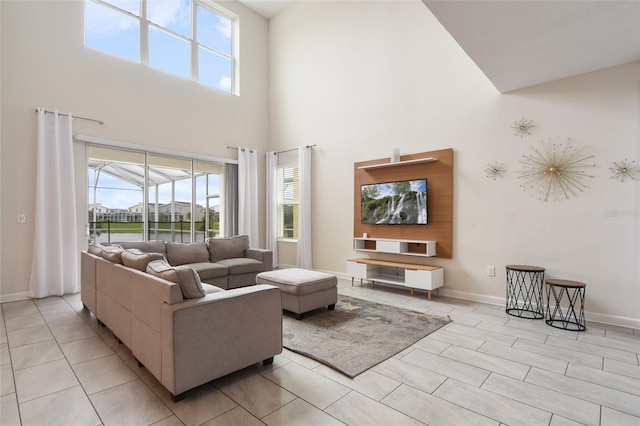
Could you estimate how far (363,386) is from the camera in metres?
2.20

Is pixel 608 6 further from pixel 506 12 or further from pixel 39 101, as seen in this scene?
pixel 39 101

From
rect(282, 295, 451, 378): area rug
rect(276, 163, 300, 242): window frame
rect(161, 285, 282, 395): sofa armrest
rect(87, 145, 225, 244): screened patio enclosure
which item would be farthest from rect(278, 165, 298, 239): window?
rect(161, 285, 282, 395): sofa armrest

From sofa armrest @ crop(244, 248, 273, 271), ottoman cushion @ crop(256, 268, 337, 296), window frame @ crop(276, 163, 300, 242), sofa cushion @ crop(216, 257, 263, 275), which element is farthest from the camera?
window frame @ crop(276, 163, 300, 242)

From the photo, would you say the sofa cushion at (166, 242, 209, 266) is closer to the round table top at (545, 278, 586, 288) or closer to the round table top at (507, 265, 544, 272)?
the round table top at (507, 265, 544, 272)

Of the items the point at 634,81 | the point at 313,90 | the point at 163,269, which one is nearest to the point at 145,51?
the point at 313,90

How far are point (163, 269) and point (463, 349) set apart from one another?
100 inches

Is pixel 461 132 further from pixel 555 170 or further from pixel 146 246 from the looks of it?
pixel 146 246

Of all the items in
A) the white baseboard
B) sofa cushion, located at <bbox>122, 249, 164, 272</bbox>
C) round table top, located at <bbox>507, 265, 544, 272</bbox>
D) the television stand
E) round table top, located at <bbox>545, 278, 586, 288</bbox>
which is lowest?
the white baseboard

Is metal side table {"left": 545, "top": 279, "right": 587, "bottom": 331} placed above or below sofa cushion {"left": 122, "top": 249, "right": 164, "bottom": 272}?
below

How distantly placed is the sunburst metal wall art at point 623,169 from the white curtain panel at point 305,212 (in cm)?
448

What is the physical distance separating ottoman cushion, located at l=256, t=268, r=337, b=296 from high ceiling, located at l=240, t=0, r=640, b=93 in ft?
9.10

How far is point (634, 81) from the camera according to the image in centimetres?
339

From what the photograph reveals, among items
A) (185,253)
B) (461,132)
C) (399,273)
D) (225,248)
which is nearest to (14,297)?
(185,253)

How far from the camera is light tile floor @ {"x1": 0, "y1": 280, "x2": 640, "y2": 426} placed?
6.12 feet
